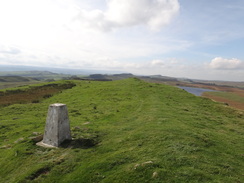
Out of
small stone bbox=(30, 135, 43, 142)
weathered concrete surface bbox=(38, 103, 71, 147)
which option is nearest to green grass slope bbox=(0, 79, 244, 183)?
small stone bbox=(30, 135, 43, 142)

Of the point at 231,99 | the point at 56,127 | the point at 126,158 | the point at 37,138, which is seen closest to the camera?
the point at 126,158

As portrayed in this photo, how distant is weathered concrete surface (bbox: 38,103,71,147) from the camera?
44.4 feet

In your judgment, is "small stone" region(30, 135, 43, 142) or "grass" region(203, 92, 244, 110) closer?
"small stone" region(30, 135, 43, 142)

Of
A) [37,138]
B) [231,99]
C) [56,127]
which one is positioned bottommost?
[231,99]

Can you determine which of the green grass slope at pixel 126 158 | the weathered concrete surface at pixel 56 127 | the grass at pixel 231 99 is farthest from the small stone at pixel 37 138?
the grass at pixel 231 99

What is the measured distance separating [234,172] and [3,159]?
15.2 meters

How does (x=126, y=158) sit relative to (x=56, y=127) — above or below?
below

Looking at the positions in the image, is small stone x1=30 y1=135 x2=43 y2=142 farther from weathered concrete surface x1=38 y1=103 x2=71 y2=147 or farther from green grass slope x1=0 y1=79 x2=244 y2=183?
weathered concrete surface x1=38 y1=103 x2=71 y2=147

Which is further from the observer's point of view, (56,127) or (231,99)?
(231,99)

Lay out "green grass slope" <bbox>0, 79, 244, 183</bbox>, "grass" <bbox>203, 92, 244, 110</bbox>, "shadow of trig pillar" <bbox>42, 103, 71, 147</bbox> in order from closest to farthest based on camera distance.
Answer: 1. "green grass slope" <bbox>0, 79, 244, 183</bbox>
2. "shadow of trig pillar" <bbox>42, 103, 71, 147</bbox>
3. "grass" <bbox>203, 92, 244, 110</bbox>

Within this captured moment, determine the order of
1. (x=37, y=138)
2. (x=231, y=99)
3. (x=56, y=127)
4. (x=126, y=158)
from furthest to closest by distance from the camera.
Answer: (x=231, y=99) → (x=37, y=138) → (x=56, y=127) → (x=126, y=158)

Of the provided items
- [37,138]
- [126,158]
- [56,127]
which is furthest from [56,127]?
[126,158]

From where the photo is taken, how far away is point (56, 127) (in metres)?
13.6

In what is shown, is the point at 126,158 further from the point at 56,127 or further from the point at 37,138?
the point at 37,138
